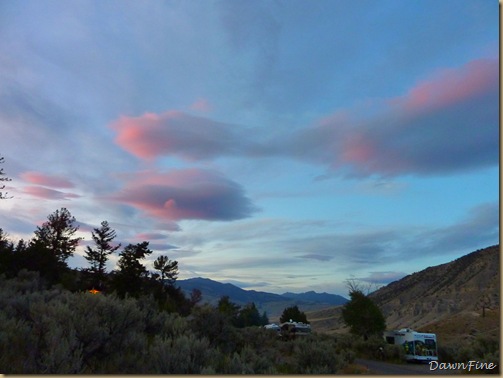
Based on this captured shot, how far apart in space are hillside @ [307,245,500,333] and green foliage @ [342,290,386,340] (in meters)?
13.3

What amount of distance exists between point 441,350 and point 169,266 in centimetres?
3710

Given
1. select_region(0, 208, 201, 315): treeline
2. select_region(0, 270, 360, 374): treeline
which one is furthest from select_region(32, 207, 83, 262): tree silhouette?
select_region(0, 270, 360, 374): treeline

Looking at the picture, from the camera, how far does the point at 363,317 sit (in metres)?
49.4

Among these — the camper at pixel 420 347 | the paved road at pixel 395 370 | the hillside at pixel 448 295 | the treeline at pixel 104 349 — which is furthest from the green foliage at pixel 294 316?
the treeline at pixel 104 349

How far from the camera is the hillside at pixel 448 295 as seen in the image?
2564 inches

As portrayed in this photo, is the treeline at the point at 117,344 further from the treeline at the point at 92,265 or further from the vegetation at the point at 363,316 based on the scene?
the vegetation at the point at 363,316

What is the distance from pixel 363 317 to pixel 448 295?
38053mm

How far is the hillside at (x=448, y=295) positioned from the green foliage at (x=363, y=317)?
13.3 m

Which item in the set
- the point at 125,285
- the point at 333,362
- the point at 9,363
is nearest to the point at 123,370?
the point at 9,363

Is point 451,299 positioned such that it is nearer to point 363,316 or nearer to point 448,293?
point 448,293

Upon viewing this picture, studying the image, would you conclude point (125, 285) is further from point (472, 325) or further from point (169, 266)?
point (472, 325)

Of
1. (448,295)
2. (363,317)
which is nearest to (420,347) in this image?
(363,317)

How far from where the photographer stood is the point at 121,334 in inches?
367

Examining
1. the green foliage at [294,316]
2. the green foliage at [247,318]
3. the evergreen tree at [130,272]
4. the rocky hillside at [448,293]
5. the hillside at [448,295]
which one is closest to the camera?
the evergreen tree at [130,272]
